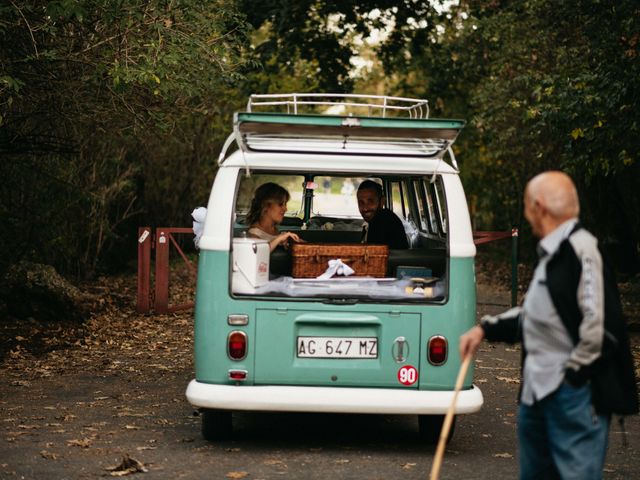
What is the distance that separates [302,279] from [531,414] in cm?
325

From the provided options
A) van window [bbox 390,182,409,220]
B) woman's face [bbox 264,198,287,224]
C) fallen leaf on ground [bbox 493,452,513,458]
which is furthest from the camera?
van window [bbox 390,182,409,220]

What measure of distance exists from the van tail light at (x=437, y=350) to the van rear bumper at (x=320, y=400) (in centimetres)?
21

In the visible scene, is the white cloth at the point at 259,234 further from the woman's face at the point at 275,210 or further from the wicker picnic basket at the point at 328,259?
the wicker picnic basket at the point at 328,259

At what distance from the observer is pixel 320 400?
719 centimetres

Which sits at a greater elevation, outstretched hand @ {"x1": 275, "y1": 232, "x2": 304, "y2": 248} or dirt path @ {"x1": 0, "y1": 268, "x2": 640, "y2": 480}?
outstretched hand @ {"x1": 275, "y1": 232, "x2": 304, "y2": 248}

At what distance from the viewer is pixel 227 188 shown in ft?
24.5

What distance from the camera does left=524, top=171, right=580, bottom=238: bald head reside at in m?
4.66

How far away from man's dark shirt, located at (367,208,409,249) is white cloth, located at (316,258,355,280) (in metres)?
1.22

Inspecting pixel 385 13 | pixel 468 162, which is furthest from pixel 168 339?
pixel 468 162

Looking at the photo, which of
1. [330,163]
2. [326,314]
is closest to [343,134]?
[330,163]

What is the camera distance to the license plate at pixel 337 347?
24.1 feet

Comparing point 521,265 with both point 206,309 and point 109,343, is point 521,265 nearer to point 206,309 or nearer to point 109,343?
point 109,343

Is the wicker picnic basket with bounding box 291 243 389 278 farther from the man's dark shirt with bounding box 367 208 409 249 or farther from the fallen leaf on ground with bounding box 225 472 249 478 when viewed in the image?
the fallen leaf on ground with bounding box 225 472 249 478

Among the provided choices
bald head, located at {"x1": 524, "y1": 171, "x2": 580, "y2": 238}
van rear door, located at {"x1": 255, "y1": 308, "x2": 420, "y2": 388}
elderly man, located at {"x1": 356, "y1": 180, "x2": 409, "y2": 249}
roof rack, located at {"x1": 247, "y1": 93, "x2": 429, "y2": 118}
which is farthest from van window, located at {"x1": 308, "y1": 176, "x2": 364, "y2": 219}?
bald head, located at {"x1": 524, "y1": 171, "x2": 580, "y2": 238}
